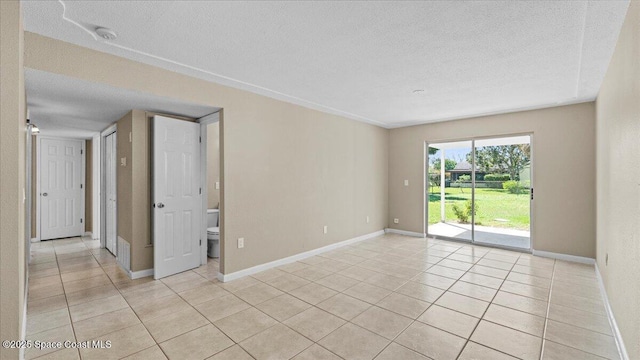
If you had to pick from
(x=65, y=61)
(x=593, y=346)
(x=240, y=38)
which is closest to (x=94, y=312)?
(x=65, y=61)

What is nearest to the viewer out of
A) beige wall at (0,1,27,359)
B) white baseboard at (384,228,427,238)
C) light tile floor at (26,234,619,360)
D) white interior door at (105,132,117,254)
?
beige wall at (0,1,27,359)

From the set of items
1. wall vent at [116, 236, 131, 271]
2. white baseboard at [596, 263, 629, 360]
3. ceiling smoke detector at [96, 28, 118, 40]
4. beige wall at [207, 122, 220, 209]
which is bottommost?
white baseboard at [596, 263, 629, 360]

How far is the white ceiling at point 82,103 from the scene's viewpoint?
2680 millimetres

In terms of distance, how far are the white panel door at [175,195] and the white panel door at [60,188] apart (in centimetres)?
408

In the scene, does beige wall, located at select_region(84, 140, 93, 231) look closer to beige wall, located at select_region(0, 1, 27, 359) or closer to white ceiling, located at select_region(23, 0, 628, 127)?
white ceiling, located at select_region(23, 0, 628, 127)

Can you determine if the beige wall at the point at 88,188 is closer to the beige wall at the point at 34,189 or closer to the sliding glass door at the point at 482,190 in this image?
the beige wall at the point at 34,189

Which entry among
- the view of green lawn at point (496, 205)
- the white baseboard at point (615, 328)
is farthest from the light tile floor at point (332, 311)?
the view of green lawn at point (496, 205)

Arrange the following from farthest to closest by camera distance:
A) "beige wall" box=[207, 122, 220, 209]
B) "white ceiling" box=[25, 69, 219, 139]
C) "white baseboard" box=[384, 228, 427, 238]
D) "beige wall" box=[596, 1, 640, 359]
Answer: "white baseboard" box=[384, 228, 427, 238] < "beige wall" box=[207, 122, 220, 209] < "white ceiling" box=[25, 69, 219, 139] < "beige wall" box=[596, 1, 640, 359]

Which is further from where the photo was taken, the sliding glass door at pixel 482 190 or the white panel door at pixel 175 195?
the sliding glass door at pixel 482 190

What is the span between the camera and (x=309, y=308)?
9.32ft

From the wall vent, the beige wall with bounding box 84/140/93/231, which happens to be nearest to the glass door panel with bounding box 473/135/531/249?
the wall vent

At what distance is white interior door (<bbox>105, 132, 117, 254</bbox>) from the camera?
15.0 ft

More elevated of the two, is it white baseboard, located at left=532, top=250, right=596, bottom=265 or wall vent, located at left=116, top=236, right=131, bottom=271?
wall vent, located at left=116, top=236, right=131, bottom=271

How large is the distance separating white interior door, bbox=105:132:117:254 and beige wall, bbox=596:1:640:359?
19.2ft
